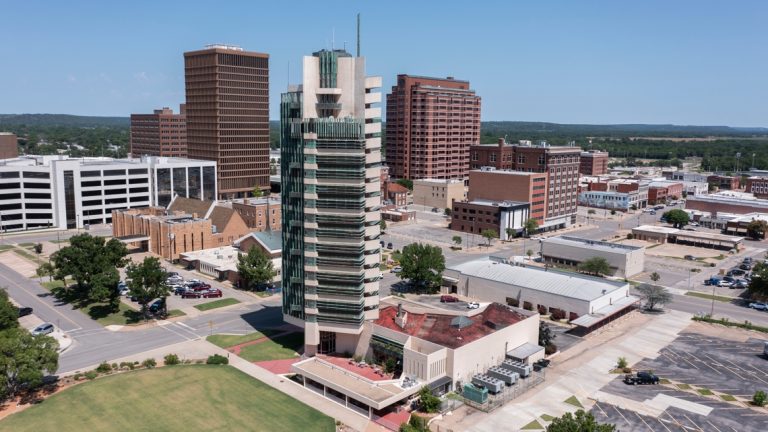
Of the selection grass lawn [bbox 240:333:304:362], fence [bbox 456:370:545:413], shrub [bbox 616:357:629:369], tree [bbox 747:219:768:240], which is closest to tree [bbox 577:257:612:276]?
shrub [bbox 616:357:629:369]

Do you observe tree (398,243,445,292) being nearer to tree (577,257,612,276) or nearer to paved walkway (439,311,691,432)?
paved walkway (439,311,691,432)

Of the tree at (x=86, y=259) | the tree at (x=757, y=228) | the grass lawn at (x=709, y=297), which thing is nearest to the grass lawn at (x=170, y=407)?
the tree at (x=86, y=259)

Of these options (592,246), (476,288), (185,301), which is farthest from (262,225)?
(592,246)

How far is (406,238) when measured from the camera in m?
167

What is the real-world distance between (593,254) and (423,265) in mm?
44059

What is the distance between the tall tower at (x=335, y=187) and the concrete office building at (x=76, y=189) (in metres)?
113

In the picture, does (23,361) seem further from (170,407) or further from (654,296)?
(654,296)

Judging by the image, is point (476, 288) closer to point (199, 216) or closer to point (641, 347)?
point (641, 347)

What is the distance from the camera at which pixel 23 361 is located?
63.1 m

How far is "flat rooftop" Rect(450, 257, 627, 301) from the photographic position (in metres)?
97.3

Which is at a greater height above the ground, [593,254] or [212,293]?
[593,254]

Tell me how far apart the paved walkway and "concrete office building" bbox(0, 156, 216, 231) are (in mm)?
141365

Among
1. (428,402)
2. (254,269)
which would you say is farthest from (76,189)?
(428,402)

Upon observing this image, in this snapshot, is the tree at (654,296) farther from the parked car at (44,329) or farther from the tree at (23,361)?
the parked car at (44,329)
